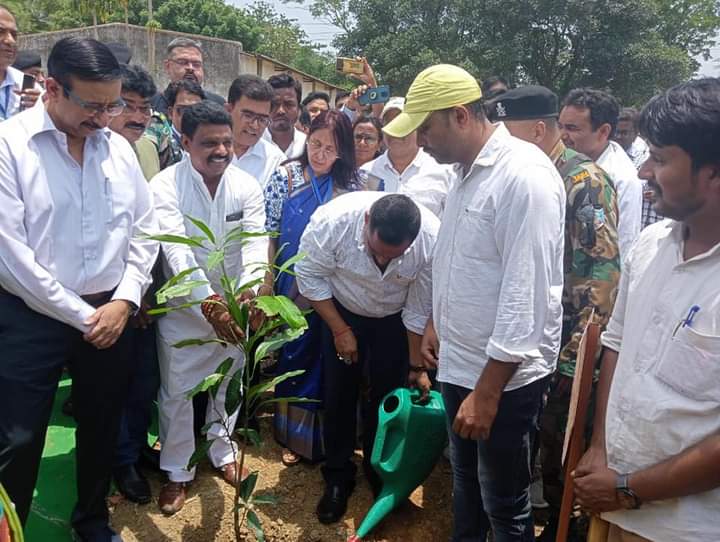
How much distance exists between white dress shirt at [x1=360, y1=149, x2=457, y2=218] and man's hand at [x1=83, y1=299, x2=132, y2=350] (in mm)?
1815

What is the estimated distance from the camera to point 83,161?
2.21m

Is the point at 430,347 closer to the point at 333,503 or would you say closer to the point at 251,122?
the point at 333,503

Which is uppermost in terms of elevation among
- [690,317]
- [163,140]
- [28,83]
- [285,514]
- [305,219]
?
[28,83]

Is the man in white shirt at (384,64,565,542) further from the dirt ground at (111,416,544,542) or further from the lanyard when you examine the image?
the lanyard

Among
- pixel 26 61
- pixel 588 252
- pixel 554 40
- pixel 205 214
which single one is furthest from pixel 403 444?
pixel 554 40

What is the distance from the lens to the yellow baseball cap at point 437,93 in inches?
74.0

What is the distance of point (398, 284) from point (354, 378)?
22.1 inches

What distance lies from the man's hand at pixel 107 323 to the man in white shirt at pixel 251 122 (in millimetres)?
1446

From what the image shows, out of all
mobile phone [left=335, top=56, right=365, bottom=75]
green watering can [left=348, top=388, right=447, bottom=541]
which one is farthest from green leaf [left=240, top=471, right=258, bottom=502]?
mobile phone [left=335, top=56, right=365, bottom=75]

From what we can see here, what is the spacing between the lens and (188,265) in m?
2.68

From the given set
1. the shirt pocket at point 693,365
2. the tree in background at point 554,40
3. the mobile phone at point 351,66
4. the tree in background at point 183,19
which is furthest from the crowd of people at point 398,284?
the tree in background at point 183,19

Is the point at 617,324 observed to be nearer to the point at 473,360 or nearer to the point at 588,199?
the point at 473,360

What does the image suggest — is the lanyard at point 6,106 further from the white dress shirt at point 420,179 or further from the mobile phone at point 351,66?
the mobile phone at point 351,66

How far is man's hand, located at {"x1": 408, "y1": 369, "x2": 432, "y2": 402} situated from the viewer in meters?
2.70
